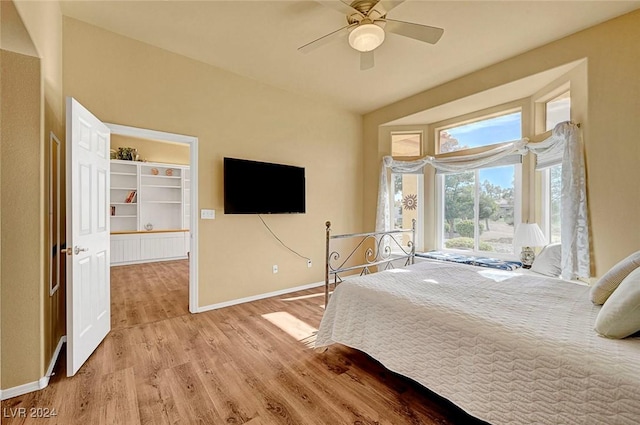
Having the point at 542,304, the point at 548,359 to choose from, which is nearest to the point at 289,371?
the point at 548,359

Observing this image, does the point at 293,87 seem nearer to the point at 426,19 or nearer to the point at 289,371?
the point at 426,19

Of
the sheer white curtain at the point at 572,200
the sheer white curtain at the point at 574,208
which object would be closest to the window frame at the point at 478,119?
the sheer white curtain at the point at 572,200

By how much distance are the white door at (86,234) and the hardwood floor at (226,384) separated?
8.9 inches

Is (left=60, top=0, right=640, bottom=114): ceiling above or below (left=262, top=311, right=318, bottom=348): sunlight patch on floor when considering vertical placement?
above

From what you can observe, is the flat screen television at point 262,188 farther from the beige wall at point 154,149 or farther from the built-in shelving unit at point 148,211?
the beige wall at point 154,149

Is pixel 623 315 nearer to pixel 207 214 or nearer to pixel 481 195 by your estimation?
pixel 481 195

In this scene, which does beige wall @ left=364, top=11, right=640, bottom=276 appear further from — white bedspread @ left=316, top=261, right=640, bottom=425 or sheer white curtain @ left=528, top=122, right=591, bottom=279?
white bedspread @ left=316, top=261, right=640, bottom=425

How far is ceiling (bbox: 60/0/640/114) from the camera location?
2418 mm

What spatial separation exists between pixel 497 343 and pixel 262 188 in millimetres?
3091

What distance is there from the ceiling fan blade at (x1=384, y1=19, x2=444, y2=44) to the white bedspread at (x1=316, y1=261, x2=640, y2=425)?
192cm

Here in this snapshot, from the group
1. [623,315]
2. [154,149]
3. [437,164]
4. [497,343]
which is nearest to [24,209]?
[497,343]

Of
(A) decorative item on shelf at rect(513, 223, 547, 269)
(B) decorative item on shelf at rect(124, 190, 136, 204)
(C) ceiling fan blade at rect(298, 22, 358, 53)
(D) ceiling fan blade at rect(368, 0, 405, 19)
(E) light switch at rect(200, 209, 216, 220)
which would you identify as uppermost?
(D) ceiling fan blade at rect(368, 0, 405, 19)

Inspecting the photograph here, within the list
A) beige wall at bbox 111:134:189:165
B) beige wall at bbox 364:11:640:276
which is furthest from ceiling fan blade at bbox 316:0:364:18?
beige wall at bbox 111:134:189:165

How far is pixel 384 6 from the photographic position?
6.95ft
